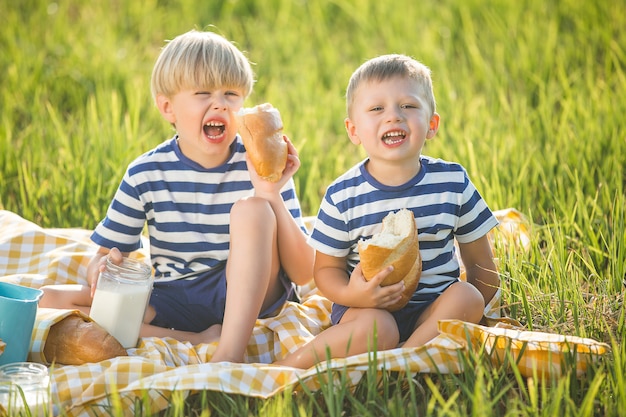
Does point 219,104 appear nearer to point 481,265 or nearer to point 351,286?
point 351,286

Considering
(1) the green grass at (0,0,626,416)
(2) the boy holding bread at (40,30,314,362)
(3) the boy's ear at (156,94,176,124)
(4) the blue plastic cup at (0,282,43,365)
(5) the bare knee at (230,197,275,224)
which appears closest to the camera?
(1) the green grass at (0,0,626,416)

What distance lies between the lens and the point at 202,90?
2562 millimetres

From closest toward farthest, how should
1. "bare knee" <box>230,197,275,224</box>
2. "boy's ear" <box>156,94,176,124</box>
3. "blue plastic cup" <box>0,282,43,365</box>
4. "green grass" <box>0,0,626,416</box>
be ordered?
"green grass" <box>0,0,626,416</box>, "blue plastic cup" <box>0,282,43,365</box>, "bare knee" <box>230,197,275,224</box>, "boy's ear" <box>156,94,176,124</box>

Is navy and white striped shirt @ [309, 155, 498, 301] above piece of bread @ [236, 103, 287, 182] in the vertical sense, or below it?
below

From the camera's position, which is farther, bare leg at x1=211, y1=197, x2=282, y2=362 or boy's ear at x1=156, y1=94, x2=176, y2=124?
boy's ear at x1=156, y1=94, x2=176, y2=124

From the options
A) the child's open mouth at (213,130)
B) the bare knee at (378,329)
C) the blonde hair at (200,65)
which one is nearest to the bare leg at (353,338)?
the bare knee at (378,329)

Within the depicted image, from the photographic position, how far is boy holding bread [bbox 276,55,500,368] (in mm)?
2219

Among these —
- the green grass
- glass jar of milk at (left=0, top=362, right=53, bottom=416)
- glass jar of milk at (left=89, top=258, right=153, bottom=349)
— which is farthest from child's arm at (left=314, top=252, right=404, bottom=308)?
glass jar of milk at (left=0, top=362, right=53, bottom=416)

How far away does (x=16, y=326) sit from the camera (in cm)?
216

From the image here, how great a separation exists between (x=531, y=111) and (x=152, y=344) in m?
2.35

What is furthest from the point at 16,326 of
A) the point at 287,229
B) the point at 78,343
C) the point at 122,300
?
the point at 287,229

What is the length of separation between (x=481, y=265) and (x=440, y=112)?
181 cm

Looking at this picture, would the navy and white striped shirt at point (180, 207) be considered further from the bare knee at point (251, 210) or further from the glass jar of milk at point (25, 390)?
the glass jar of milk at point (25, 390)

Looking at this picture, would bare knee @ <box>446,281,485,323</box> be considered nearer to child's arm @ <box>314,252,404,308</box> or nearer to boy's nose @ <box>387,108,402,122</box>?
child's arm @ <box>314,252,404,308</box>
